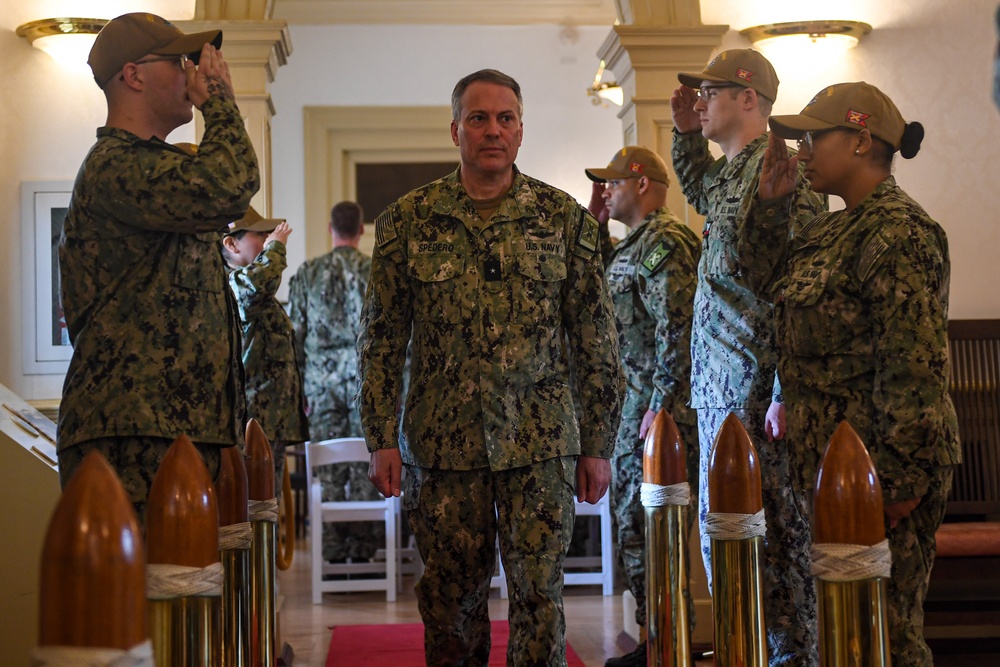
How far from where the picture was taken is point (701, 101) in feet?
10.9

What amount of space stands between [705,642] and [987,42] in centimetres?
264

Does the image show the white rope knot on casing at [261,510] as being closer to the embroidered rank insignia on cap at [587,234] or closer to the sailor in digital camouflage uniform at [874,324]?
the embroidered rank insignia on cap at [587,234]

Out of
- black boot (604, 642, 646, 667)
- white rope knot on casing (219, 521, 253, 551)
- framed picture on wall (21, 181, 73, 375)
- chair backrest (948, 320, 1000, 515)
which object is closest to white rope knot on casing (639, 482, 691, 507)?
white rope knot on casing (219, 521, 253, 551)

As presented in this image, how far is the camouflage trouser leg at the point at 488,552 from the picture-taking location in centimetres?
228

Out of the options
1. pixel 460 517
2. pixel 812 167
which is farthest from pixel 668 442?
pixel 812 167

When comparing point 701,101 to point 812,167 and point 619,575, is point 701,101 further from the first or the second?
point 619,575

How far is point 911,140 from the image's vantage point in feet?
7.88

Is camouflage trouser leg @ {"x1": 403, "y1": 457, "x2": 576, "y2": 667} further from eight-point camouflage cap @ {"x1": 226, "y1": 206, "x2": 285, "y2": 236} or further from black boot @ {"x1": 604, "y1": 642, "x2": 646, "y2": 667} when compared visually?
eight-point camouflage cap @ {"x1": 226, "y1": 206, "x2": 285, "y2": 236}

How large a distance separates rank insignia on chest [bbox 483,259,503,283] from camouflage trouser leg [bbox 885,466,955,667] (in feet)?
3.10

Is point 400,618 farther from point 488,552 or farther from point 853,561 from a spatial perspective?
point 853,561

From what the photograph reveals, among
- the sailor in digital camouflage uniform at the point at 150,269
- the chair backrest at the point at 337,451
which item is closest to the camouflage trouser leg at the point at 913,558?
the sailor in digital camouflage uniform at the point at 150,269

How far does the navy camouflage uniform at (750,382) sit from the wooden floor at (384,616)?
3.47 ft

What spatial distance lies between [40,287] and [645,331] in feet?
8.14

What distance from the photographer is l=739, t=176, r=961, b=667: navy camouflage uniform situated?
2.13 metres
